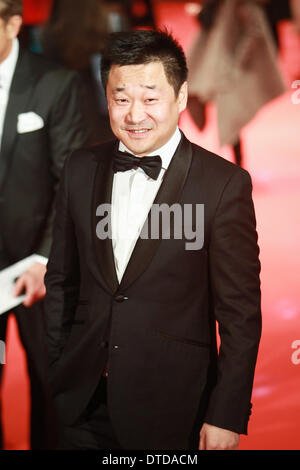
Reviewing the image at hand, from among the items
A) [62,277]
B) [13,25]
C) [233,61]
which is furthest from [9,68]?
[233,61]

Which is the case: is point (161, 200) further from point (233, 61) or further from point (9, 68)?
point (233, 61)

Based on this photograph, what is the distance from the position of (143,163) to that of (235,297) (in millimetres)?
430

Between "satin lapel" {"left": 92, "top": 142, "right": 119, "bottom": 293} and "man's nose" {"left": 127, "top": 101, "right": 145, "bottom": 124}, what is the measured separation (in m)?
0.17

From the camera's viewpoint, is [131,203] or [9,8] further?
[9,8]

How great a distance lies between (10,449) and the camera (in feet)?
8.03

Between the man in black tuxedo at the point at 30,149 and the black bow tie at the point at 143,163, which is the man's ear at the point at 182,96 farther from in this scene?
the man in black tuxedo at the point at 30,149

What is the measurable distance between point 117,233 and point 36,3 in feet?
4.56

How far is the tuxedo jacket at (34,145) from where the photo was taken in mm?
2086

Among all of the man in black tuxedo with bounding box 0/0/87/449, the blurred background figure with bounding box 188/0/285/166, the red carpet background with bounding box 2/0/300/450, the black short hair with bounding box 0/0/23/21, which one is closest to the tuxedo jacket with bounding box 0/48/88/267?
the man in black tuxedo with bounding box 0/0/87/449

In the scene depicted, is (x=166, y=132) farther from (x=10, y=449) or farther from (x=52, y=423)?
(x=10, y=449)

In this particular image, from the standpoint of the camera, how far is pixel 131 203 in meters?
1.72

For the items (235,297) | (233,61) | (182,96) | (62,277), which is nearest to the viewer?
(235,297)
